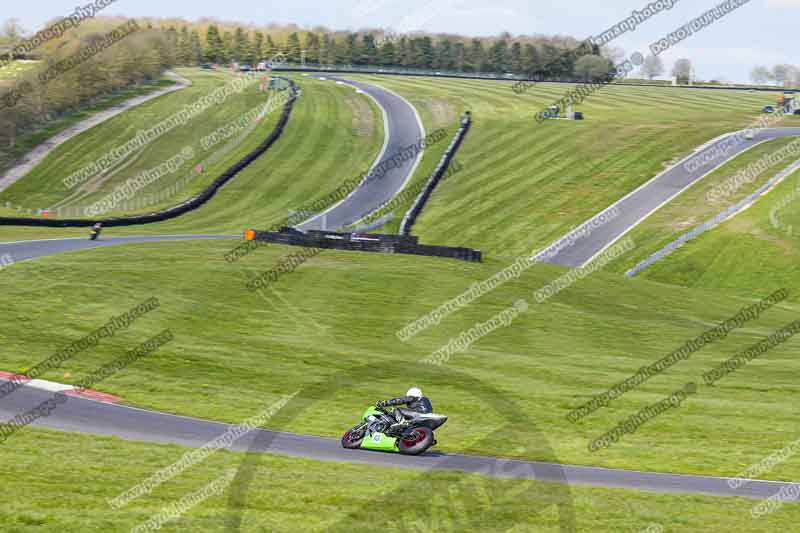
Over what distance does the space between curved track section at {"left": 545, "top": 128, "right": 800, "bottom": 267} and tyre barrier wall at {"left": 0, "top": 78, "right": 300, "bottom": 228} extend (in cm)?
2727

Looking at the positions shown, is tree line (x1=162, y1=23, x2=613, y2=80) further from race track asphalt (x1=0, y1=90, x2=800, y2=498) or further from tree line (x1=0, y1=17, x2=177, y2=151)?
race track asphalt (x1=0, y1=90, x2=800, y2=498)

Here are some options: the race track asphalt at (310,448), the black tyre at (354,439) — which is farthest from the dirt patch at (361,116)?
the black tyre at (354,439)

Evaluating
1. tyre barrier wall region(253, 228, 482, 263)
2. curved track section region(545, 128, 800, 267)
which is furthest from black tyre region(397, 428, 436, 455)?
curved track section region(545, 128, 800, 267)

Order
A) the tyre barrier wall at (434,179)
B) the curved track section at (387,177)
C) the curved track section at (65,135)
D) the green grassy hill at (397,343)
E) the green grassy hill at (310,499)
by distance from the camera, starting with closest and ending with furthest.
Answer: the green grassy hill at (310,499)
the green grassy hill at (397,343)
the tyre barrier wall at (434,179)
the curved track section at (387,177)
the curved track section at (65,135)

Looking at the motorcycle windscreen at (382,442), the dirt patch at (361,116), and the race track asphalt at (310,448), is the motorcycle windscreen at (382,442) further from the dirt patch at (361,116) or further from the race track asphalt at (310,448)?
the dirt patch at (361,116)

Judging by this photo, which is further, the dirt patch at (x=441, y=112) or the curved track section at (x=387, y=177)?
the dirt patch at (x=441, y=112)

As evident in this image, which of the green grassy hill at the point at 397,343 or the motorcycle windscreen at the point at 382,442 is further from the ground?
the motorcycle windscreen at the point at 382,442

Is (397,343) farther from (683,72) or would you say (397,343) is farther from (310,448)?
(683,72)

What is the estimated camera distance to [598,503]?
18203 mm

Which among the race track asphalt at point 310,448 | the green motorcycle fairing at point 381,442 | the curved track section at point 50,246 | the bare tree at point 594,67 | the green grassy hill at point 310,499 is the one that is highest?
the bare tree at point 594,67

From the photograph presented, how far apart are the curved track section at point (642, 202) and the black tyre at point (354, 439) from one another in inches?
1628

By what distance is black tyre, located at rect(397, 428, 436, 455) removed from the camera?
21.2m

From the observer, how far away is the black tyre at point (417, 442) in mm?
21156

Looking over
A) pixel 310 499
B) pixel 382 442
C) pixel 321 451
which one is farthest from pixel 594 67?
pixel 310 499
